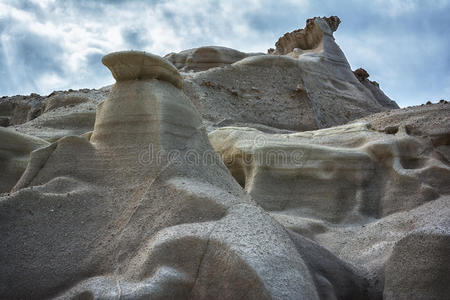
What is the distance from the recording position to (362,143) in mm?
5348

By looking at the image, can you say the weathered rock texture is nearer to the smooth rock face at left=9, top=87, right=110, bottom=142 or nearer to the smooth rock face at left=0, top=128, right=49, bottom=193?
the smooth rock face at left=0, top=128, right=49, bottom=193

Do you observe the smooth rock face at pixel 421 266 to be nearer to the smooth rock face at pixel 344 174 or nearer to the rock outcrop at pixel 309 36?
the smooth rock face at pixel 344 174

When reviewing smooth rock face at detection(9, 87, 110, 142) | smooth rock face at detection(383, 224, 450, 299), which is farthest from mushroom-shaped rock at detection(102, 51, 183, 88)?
smooth rock face at detection(9, 87, 110, 142)

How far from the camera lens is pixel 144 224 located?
264 centimetres

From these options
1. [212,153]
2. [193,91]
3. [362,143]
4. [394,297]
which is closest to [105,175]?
[212,153]

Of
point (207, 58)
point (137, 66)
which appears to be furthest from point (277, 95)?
point (137, 66)

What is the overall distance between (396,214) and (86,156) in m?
3.30

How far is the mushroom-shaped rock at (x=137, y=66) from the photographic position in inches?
139

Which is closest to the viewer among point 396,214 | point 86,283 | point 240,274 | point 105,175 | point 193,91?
point 240,274

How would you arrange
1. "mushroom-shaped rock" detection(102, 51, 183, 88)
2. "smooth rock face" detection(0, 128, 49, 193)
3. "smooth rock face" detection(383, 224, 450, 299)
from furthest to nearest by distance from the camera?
"smooth rock face" detection(0, 128, 49, 193) → "mushroom-shaped rock" detection(102, 51, 183, 88) → "smooth rock face" detection(383, 224, 450, 299)

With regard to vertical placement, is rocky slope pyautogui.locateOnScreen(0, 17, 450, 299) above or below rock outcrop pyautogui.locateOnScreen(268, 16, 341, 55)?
below

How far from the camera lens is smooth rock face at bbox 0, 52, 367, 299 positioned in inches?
85.4

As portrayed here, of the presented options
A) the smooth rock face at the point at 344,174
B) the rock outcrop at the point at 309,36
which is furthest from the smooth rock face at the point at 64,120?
the rock outcrop at the point at 309,36

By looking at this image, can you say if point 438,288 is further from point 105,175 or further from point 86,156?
point 86,156
